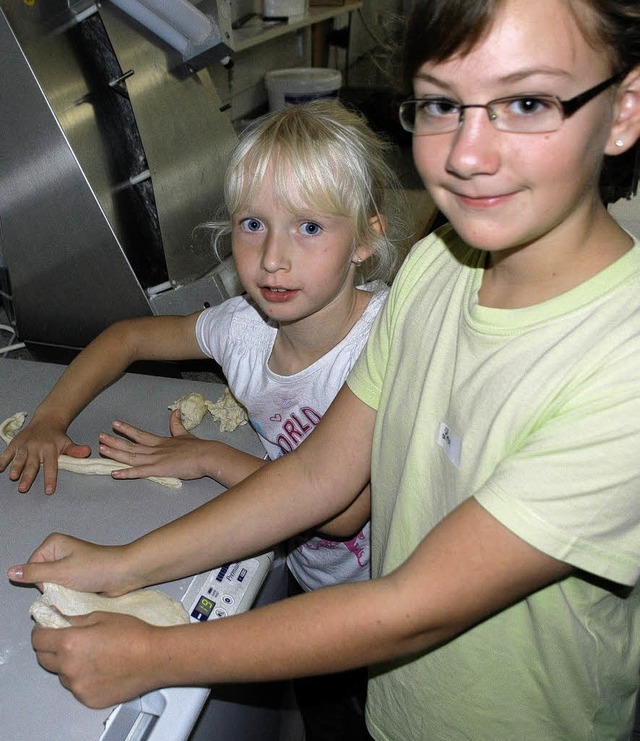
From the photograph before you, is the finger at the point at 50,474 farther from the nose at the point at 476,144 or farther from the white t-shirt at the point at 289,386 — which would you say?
the nose at the point at 476,144

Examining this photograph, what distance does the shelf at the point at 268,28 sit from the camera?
1.67 m

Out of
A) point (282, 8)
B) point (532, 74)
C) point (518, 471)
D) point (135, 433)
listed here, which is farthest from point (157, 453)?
point (282, 8)

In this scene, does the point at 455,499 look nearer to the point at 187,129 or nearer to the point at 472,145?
the point at 472,145

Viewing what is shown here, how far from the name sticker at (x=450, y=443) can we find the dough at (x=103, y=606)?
1.06ft

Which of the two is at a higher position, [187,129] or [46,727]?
[187,129]

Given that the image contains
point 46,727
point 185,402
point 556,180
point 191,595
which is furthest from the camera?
point 185,402

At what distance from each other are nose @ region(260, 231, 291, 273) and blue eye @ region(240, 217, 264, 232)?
30mm

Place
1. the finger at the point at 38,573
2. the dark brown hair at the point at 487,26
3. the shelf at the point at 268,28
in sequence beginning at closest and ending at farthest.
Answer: the dark brown hair at the point at 487,26 → the finger at the point at 38,573 → the shelf at the point at 268,28

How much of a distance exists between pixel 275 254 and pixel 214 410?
0.91 feet

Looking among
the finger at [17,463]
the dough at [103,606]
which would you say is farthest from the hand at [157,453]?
the dough at [103,606]

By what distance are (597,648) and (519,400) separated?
0.27 metres

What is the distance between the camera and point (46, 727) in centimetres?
64

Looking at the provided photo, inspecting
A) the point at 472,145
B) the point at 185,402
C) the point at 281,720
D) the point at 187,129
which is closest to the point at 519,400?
the point at 472,145

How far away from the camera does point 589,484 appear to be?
52 cm
